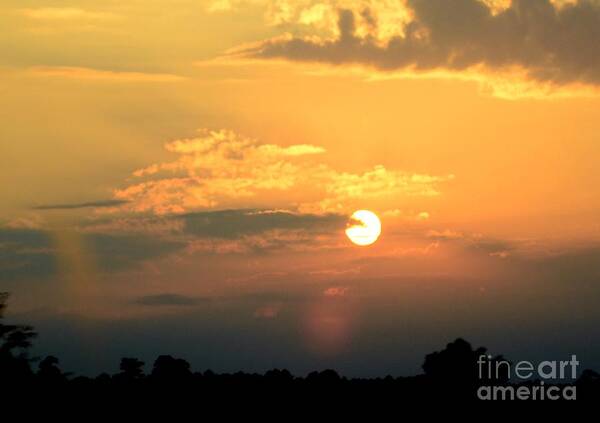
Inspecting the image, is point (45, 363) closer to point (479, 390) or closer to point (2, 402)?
point (2, 402)

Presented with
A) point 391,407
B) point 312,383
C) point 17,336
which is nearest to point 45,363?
point 17,336

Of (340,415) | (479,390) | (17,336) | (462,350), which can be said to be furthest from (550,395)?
(17,336)

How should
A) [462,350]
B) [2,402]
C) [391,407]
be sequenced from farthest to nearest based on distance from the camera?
[462,350], [391,407], [2,402]

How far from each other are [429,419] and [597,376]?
17693 millimetres

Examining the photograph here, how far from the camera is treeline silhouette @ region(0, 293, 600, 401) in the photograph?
72.4m

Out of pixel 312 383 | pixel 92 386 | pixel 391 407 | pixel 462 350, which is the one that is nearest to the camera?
pixel 391 407

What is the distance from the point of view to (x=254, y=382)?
85312 mm

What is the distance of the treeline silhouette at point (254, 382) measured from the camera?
72.4 meters

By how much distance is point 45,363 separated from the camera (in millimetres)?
83250

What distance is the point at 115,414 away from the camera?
233 feet

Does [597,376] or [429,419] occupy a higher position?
[597,376]

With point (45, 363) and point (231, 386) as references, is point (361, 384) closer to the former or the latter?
point (231, 386)

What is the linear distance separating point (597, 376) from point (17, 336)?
38.2 metres

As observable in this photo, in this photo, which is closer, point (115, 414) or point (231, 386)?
point (115, 414)
